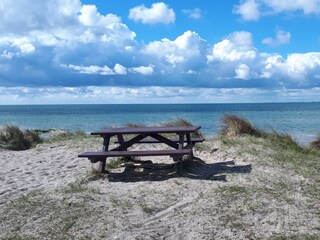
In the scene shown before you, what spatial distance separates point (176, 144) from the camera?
8.72 metres

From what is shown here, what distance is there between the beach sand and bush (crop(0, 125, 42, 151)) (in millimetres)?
5038

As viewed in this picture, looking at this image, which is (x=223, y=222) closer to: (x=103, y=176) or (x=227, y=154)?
(x=103, y=176)

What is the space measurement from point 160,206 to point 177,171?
1.95 m

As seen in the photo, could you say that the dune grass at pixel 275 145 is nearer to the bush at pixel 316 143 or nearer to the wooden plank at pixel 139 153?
the bush at pixel 316 143

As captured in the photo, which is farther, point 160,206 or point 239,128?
point 239,128

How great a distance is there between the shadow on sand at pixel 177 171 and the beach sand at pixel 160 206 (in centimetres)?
19

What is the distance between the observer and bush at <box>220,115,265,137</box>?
481 inches

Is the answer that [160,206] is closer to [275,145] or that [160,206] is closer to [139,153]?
[139,153]

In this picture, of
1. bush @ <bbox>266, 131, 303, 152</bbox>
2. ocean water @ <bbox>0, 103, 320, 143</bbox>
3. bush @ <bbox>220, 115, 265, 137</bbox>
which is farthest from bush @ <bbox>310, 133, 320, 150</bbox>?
bush @ <bbox>220, 115, 265, 137</bbox>

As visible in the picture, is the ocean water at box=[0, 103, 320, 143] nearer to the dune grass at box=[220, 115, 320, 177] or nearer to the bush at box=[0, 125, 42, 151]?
the dune grass at box=[220, 115, 320, 177]

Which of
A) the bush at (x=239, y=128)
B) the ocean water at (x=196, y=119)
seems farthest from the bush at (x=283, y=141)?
the ocean water at (x=196, y=119)

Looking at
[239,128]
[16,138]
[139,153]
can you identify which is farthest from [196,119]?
[139,153]

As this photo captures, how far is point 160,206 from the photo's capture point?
594 cm

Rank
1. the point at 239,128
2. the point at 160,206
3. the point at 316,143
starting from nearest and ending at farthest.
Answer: the point at 160,206
the point at 316,143
the point at 239,128
